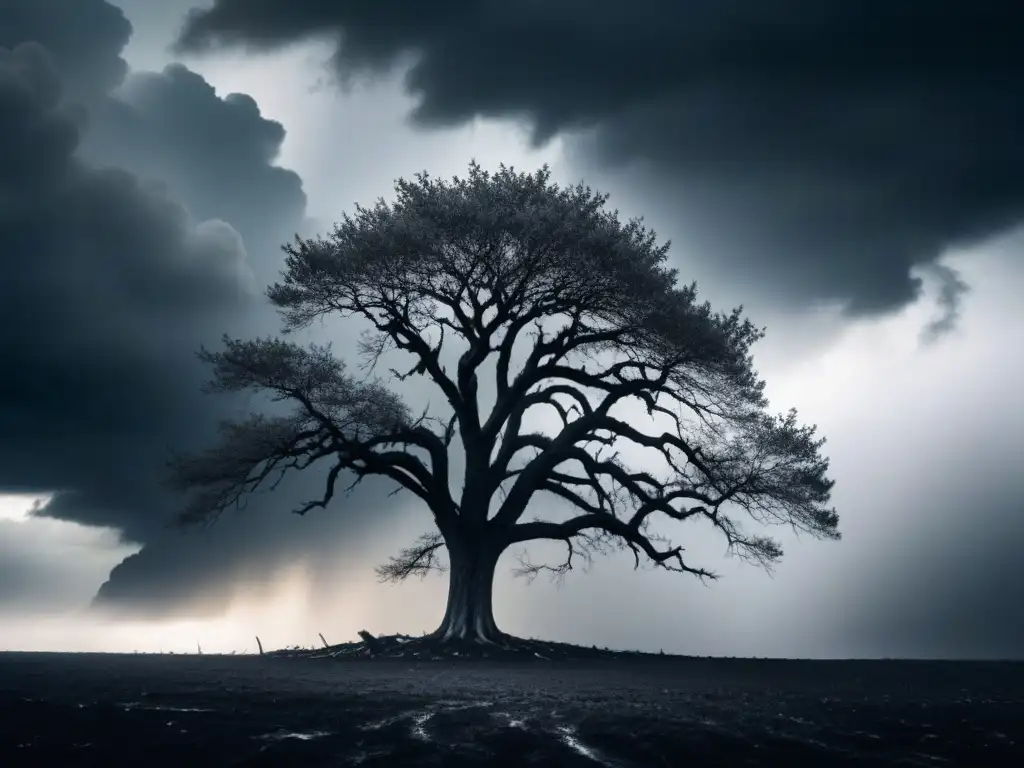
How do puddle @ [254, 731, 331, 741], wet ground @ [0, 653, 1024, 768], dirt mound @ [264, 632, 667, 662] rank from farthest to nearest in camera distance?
dirt mound @ [264, 632, 667, 662] < puddle @ [254, 731, 331, 741] < wet ground @ [0, 653, 1024, 768]

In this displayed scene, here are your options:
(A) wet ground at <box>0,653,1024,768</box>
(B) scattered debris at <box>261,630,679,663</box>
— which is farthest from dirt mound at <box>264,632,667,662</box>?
(A) wet ground at <box>0,653,1024,768</box>

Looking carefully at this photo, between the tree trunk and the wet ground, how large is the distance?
767 cm

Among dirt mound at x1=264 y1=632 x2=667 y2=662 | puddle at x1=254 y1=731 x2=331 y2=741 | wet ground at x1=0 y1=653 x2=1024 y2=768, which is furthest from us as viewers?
dirt mound at x1=264 y1=632 x2=667 y2=662

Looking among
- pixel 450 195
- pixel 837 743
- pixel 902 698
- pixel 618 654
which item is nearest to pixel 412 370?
pixel 450 195

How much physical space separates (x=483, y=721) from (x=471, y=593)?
1488cm

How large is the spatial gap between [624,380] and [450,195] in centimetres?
708

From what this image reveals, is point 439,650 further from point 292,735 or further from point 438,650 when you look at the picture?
point 292,735

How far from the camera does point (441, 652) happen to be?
22.2 meters

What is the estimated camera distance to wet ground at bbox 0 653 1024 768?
7652 millimetres

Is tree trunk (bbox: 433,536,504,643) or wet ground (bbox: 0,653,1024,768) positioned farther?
tree trunk (bbox: 433,536,504,643)

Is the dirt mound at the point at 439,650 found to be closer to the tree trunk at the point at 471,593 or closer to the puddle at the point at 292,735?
the tree trunk at the point at 471,593

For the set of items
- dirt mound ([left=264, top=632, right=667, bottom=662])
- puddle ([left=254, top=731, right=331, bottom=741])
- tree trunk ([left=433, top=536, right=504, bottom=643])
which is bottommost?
puddle ([left=254, top=731, right=331, bottom=741])

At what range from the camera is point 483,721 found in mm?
9133

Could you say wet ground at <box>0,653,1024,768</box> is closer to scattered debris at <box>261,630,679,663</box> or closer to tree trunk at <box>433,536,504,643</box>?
scattered debris at <box>261,630,679,663</box>
